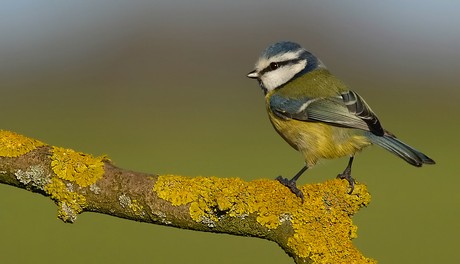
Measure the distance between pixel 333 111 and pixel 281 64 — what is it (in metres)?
0.66

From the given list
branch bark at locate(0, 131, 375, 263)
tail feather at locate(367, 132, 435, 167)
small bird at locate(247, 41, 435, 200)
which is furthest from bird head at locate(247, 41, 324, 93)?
branch bark at locate(0, 131, 375, 263)

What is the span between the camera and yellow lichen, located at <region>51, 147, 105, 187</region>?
3.23 metres

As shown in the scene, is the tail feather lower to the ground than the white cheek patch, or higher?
lower

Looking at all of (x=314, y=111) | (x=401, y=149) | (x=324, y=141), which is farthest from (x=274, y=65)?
(x=401, y=149)

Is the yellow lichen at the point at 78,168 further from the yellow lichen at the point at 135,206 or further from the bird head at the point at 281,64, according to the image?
the bird head at the point at 281,64

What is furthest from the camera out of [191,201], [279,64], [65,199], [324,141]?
[279,64]

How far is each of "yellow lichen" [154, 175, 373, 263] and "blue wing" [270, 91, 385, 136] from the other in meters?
1.61

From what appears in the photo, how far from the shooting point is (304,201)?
3.21 meters

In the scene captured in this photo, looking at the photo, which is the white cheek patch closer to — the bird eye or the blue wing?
the bird eye

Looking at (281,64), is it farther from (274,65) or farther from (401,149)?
(401,149)

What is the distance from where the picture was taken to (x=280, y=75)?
5602 millimetres

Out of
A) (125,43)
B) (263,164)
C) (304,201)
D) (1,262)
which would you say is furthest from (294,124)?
(125,43)

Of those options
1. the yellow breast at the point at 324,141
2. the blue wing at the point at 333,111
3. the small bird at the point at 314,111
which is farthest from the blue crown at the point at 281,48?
the yellow breast at the point at 324,141

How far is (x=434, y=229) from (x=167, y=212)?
560 inches
